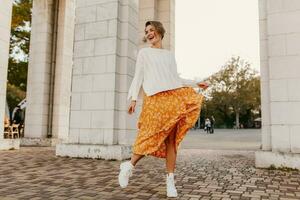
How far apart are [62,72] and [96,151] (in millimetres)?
5710

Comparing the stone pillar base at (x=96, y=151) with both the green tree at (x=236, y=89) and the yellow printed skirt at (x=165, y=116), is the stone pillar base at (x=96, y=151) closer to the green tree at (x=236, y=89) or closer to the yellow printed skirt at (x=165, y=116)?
the yellow printed skirt at (x=165, y=116)

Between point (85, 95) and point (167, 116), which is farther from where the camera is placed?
point (85, 95)

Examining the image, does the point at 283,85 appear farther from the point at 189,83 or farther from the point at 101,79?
the point at 101,79

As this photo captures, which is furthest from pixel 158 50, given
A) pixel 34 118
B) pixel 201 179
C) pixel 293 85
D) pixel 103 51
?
pixel 34 118

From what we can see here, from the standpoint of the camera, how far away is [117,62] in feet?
23.4

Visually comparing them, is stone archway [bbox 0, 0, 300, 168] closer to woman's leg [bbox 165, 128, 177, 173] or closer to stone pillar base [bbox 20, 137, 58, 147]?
stone pillar base [bbox 20, 137, 58, 147]

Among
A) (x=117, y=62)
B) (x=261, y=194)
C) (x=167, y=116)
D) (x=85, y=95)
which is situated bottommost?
(x=261, y=194)

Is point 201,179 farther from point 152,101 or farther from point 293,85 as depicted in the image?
point 293,85

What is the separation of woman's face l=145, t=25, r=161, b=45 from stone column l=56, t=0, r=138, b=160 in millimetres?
3413

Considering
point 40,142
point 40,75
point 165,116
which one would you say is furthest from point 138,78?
point 40,75

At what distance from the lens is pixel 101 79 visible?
23.3 feet

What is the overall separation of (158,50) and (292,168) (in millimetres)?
3404

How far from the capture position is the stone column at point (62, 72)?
1152 centimetres

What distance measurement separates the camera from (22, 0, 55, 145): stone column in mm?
11219
